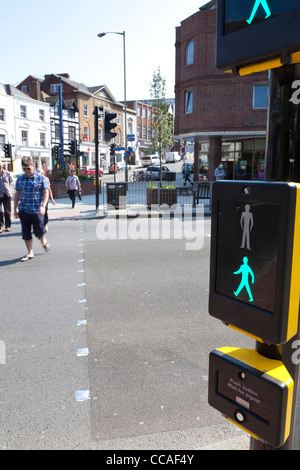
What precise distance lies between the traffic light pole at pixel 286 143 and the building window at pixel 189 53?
88.6 ft

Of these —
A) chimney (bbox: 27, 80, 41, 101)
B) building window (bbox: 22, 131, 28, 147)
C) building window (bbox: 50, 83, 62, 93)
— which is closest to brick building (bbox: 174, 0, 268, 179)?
building window (bbox: 22, 131, 28, 147)

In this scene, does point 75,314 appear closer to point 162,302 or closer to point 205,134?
point 162,302

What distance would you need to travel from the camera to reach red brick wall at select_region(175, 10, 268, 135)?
24.0 m

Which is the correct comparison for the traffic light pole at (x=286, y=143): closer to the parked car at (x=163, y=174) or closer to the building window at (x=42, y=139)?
the parked car at (x=163, y=174)

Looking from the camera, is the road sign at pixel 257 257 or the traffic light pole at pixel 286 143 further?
the traffic light pole at pixel 286 143

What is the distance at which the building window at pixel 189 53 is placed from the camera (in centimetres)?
2572

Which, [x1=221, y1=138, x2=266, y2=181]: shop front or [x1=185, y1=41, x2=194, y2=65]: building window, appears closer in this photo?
[x1=221, y1=138, x2=266, y2=181]: shop front

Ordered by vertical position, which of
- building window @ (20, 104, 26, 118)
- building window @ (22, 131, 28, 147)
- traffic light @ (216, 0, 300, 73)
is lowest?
traffic light @ (216, 0, 300, 73)

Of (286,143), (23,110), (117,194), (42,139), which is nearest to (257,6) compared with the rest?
(286,143)

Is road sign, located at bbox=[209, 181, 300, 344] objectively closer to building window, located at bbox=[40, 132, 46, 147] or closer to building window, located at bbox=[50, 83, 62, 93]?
building window, located at bbox=[40, 132, 46, 147]

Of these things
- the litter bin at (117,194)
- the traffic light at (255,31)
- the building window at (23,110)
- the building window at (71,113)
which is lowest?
the litter bin at (117,194)

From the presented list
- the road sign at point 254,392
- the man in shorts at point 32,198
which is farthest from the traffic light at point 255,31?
the man in shorts at point 32,198

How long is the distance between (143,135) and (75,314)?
77457mm

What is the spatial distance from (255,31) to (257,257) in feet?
2.26
